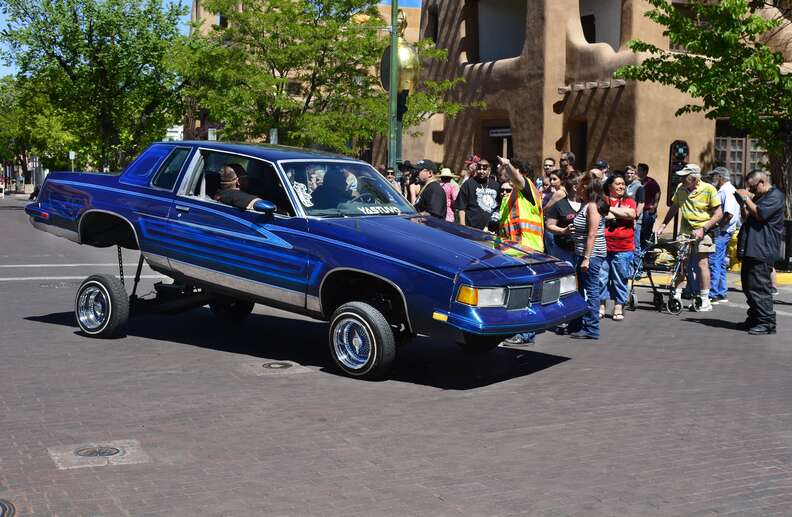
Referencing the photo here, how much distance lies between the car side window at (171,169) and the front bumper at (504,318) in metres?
3.26

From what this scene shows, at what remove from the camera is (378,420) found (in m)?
7.14

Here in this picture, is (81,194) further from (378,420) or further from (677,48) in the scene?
(677,48)

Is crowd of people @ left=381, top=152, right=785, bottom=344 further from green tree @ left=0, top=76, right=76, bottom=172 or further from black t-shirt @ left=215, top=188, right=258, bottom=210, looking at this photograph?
green tree @ left=0, top=76, right=76, bottom=172

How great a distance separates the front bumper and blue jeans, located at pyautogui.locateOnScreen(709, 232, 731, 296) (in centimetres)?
671

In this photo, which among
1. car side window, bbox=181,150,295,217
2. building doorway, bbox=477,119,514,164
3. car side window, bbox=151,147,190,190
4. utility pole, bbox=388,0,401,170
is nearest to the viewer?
car side window, bbox=181,150,295,217

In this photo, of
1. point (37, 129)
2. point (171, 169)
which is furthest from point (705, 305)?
point (37, 129)

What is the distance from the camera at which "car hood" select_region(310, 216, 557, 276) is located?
809cm

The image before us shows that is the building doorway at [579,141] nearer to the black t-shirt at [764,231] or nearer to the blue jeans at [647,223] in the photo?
the blue jeans at [647,223]

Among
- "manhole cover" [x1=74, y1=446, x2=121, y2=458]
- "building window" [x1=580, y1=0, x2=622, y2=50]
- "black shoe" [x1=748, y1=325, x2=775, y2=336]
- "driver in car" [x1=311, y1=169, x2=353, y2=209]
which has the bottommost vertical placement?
"black shoe" [x1=748, y1=325, x2=775, y2=336]

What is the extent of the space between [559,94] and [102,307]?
22.8 m

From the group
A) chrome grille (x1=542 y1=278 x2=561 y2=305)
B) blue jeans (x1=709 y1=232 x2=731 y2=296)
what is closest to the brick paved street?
chrome grille (x1=542 y1=278 x2=561 y2=305)

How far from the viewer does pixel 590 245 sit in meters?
10.7

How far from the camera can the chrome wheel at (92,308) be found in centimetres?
1004

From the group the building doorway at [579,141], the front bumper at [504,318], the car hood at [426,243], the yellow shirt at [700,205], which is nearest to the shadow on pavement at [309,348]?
the front bumper at [504,318]
